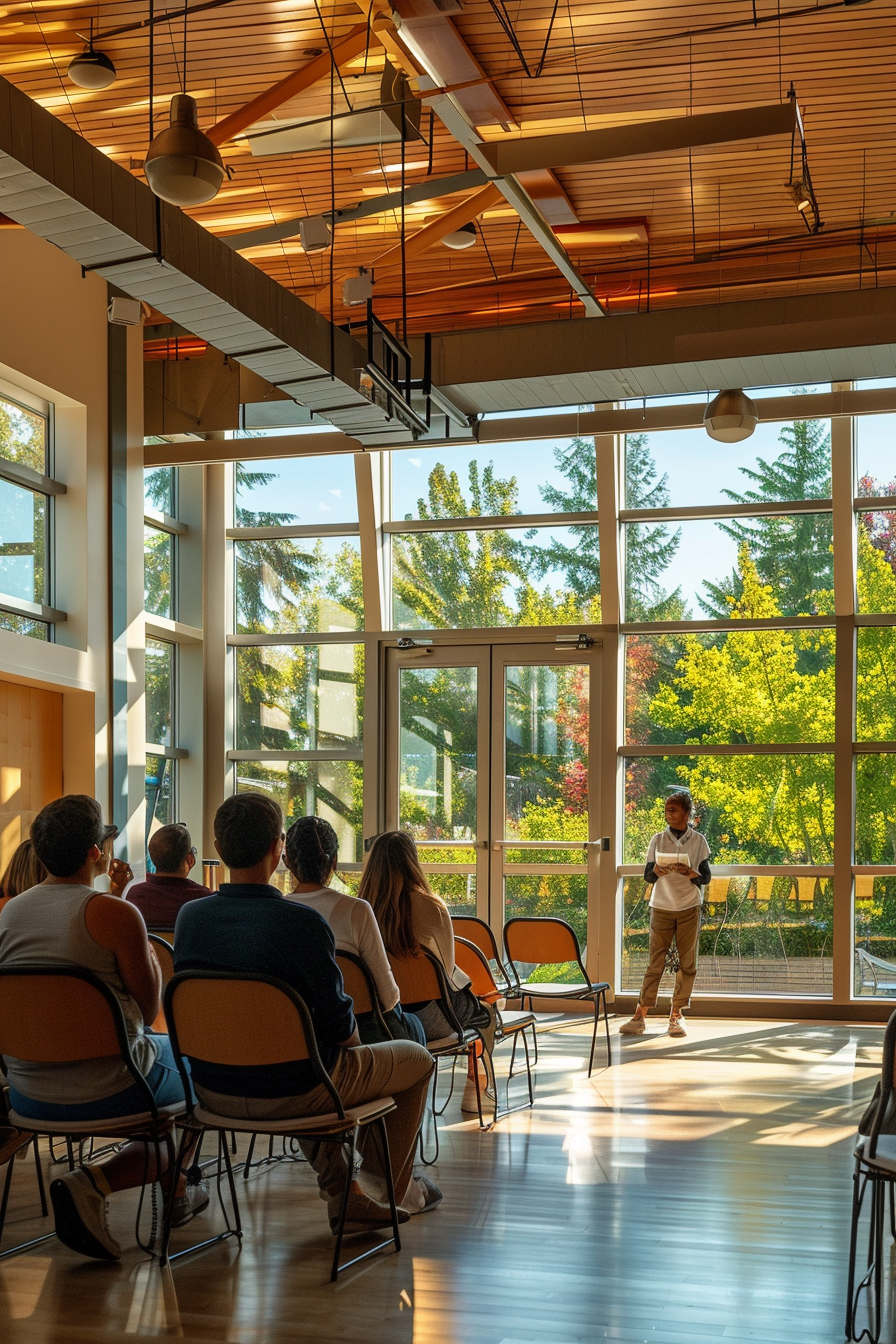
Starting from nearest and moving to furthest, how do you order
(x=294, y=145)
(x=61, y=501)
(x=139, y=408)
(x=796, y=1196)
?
(x=796, y=1196) < (x=294, y=145) < (x=61, y=501) < (x=139, y=408)

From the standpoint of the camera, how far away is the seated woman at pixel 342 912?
13.5ft

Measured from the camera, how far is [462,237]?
26.3 feet

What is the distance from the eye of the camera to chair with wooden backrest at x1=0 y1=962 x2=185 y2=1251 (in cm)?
354

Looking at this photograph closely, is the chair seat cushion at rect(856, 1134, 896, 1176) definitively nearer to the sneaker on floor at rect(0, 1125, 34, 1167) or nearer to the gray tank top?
the gray tank top

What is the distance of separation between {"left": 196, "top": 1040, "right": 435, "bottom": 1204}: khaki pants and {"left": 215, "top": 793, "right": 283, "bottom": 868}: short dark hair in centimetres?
63

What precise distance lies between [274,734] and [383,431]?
3916 mm

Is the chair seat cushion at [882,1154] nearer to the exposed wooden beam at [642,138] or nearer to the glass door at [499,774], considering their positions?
the exposed wooden beam at [642,138]

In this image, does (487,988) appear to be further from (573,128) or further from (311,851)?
(573,128)

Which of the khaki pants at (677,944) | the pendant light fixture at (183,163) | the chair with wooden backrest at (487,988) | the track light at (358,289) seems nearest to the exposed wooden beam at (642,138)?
the pendant light fixture at (183,163)

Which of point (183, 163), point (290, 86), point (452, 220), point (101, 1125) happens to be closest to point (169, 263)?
point (183, 163)

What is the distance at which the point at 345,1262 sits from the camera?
150 inches

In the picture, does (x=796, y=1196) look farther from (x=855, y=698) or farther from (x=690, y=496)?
(x=690, y=496)

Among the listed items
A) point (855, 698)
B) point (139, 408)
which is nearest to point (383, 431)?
point (139, 408)

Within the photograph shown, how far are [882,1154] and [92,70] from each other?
5.68 metres
